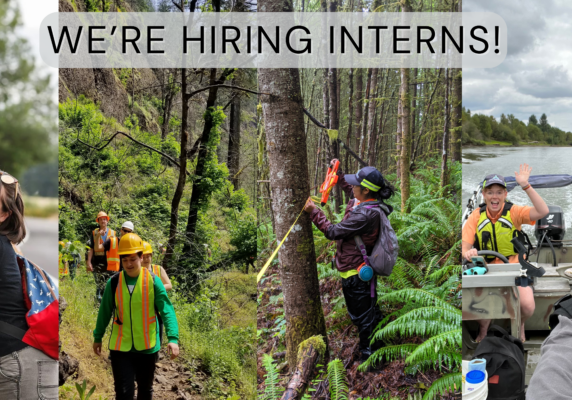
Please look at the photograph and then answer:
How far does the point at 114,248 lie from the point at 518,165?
12.9 feet

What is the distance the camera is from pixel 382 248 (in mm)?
3330

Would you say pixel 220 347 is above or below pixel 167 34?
below

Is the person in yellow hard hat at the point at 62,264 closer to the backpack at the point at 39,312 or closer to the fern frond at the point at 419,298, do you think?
the backpack at the point at 39,312

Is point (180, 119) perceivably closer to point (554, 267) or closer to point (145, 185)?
point (145, 185)

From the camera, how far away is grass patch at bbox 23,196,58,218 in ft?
11.7

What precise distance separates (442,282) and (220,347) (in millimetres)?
1960

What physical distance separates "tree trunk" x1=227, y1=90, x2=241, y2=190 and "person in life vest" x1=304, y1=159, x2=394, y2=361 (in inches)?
27.3

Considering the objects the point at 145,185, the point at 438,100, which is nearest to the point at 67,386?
the point at 145,185

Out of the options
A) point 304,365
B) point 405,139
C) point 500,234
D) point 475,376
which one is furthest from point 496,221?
point 304,365

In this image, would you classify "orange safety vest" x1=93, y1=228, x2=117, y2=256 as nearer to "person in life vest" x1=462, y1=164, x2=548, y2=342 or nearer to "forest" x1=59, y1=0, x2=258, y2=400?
"forest" x1=59, y1=0, x2=258, y2=400

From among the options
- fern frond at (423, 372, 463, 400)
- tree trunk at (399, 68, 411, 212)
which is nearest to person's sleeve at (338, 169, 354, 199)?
tree trunk at (399, 68, 411, 212)

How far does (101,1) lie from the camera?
3629 millimetres

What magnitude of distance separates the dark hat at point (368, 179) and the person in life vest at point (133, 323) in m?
1.77

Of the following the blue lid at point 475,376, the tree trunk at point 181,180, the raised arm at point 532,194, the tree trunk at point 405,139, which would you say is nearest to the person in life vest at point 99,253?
Result: the tree trunk at point 181,180
